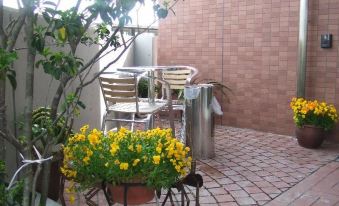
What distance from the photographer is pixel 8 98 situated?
296 cm

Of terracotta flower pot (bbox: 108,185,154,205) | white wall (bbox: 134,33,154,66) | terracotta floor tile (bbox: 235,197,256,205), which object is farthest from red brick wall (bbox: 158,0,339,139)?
terracotta flower pot (bbox: 108,185,154,205)

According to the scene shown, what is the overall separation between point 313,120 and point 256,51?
4.55 ft

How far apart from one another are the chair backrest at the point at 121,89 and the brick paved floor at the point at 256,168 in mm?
1008

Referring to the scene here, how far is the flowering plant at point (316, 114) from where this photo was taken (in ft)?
15.0

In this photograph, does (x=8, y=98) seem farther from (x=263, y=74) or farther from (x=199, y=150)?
(x=263, y=74)

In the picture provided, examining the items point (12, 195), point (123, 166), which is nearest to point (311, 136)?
point (123, 166)

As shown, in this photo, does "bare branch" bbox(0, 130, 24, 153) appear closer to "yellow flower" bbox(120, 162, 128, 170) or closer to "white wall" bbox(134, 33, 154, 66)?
"yellow flower" bbox(120, 162, 128, 170)

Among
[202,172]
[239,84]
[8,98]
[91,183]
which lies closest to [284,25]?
[239,84]

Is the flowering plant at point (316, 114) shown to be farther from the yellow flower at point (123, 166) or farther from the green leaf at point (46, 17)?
the green leaf at point (46, 17)

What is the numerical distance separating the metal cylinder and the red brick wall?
5.13 ft

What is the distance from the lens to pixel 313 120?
4605 mm

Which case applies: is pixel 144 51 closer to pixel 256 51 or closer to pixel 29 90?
Result: pixel 256 51

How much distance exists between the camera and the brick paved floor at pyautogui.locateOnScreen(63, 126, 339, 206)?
3207 millimetres

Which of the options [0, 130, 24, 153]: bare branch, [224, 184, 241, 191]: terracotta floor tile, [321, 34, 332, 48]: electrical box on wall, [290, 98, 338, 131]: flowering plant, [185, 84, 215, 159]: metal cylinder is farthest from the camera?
[321, 34, 332, 48]: electrical box on wall
